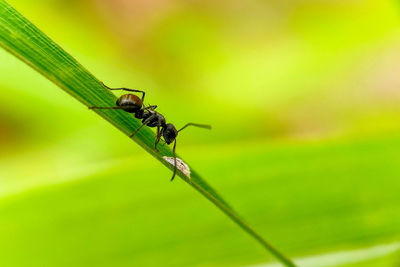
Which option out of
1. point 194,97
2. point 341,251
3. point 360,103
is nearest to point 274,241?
point 341,251

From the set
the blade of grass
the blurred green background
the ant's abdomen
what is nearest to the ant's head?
the blurred green background

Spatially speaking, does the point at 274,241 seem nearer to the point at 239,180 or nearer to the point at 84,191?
the point at 239,180

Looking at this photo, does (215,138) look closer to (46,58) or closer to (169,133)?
(169,133)

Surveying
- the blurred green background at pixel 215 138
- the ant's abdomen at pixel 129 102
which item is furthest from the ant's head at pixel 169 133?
the ant's abdomen at pixel 129 102

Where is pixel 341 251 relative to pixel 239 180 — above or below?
below

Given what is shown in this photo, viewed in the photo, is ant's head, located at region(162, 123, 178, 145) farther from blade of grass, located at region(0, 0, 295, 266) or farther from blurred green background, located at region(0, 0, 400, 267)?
blade of grass, located at region(0, 0, 295, 266)

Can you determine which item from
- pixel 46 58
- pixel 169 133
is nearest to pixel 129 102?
pixel 169 133

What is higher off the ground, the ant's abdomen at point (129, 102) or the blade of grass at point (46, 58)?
the ant's abdomen at point (129, 102)

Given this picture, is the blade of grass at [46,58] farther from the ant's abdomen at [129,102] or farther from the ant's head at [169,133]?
the ant's head at [169,133]
